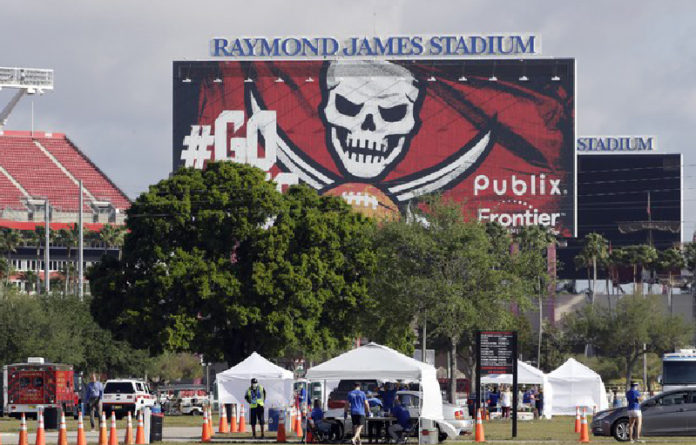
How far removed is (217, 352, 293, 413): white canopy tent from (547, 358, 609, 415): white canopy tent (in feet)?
57.2

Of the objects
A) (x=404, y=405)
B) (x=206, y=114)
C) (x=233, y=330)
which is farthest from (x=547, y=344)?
(x=404, y=405)

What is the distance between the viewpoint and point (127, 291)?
8044 centimetres

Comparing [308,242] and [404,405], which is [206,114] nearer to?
[308,242]

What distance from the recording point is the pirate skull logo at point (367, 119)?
171 metres

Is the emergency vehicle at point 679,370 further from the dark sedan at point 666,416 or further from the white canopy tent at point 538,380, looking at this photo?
the dark sedan at point 666,416

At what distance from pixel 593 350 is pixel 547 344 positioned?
16476 millimetres

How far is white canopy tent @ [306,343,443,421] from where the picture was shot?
150 feet

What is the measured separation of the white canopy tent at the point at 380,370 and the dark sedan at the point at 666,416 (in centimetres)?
538

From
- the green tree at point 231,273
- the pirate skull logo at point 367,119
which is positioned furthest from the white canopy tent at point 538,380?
the pirate skull logo at point 367,119

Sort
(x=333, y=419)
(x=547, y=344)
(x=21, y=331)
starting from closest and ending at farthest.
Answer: (x=333, y=419) < (x=21, y=331) < (x=547, y=344)

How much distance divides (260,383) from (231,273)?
18.3m

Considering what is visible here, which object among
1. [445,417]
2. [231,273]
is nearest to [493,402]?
[231,273]

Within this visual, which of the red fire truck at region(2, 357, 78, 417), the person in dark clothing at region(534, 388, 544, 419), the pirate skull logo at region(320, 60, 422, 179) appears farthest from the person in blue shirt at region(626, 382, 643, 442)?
the pirate skull logo at region(320, 60, 422, 179)

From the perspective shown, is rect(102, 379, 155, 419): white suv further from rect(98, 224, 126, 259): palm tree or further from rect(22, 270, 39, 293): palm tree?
rect(98, 224, 126, 259): palm tree
